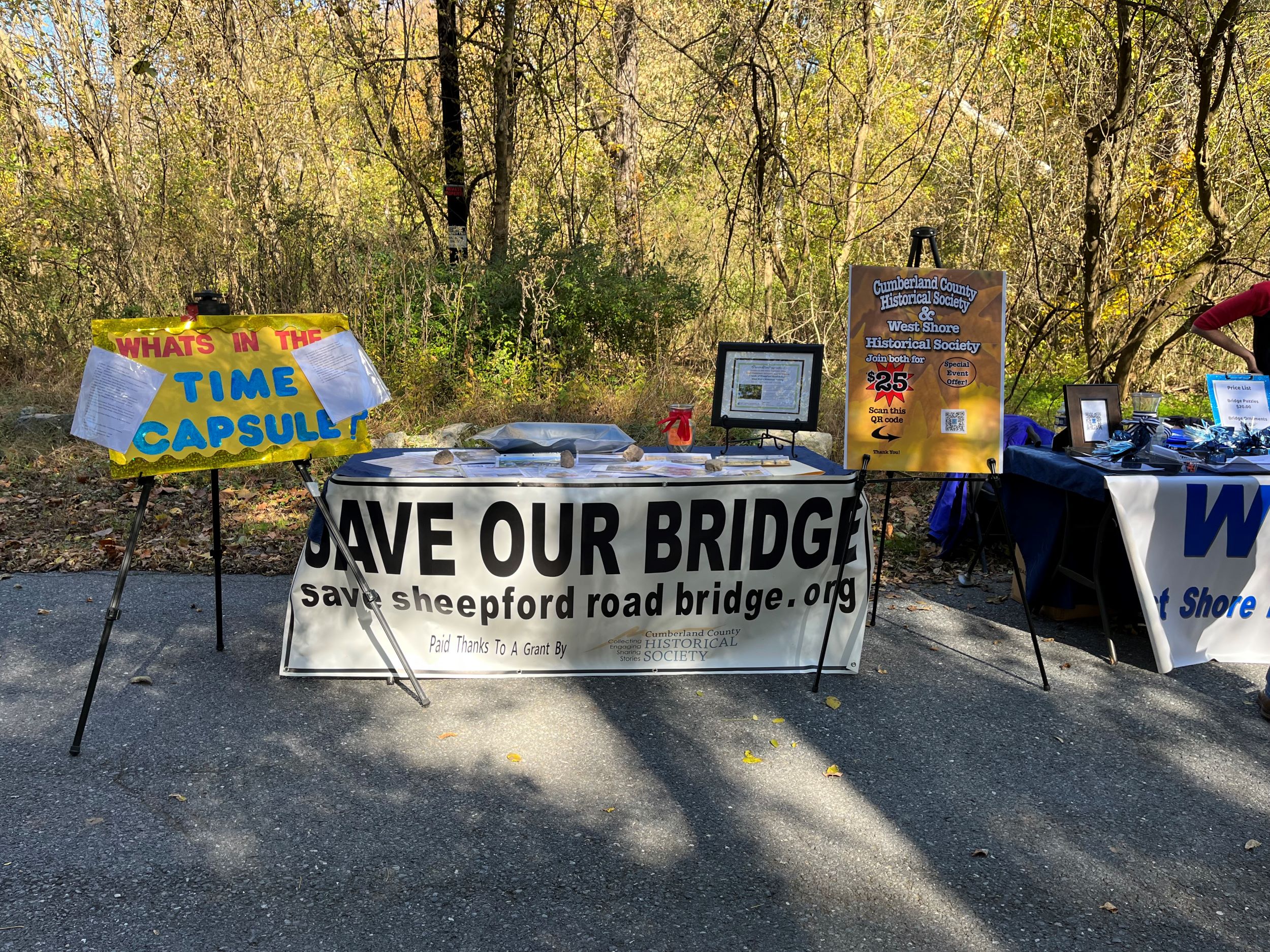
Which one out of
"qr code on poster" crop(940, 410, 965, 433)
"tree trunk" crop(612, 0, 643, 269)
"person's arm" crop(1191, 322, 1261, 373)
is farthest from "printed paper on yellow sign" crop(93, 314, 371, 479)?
"tree trunk" crop(612, 0, 643, 269)

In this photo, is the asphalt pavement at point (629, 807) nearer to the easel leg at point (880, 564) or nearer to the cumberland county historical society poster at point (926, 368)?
the easel leg at point (880, 564)

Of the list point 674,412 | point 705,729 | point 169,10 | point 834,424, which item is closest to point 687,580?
point 705,729

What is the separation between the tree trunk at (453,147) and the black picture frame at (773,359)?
5833mm

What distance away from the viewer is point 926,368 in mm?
4324

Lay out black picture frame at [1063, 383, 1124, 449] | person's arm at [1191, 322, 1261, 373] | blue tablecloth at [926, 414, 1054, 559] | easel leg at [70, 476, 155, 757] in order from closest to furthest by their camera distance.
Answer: easel leg at [70, 476, 155, 757]
black picture frame at [1063, 383, 1124, 449]
person's arm at [1191, 322, 1261, 373]
blue tablecloth at [926, 414, 1054, 559]

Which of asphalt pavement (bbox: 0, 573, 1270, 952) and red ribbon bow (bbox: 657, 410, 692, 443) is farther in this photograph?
red ribbon bow (bbox: 657, 410, 692, 443)

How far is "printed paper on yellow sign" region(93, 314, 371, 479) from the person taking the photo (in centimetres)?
348

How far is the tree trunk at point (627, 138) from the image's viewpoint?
10039 millimetres

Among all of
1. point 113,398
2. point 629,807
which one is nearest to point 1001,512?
point 629,807

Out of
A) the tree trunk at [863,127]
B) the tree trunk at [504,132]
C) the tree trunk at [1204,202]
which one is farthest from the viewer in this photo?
the tree trunk at [504,132]

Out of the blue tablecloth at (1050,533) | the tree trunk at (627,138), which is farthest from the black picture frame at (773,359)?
the tree trunk at (627,138)

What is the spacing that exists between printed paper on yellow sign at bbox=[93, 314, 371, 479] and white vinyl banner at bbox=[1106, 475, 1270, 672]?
3626 mm

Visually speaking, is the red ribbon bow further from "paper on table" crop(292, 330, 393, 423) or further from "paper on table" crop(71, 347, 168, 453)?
"paper on table" crop(71, 347, 168, 453)

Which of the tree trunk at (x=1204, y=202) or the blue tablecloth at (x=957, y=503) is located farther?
the tree trunk at (x=1204, y=202)
